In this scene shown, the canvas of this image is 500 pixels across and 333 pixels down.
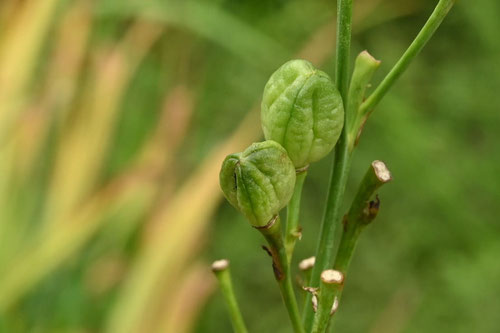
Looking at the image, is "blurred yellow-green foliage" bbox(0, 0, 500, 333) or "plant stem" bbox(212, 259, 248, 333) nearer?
"plant stem" bbox(212, 259, 248, 333)

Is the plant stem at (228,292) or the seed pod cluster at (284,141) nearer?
the seed pod cluster at (284,141)

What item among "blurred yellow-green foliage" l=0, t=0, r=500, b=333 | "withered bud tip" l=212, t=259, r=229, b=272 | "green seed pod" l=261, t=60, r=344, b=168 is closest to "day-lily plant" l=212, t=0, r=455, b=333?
"green seed pod" l=261, t=60, r=344, b=168

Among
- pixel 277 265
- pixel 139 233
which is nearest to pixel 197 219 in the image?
pixel 139 233

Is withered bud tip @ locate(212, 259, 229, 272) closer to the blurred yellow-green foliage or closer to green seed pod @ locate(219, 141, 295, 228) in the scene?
green seed pod @ locate(219, 141, 295, 228)

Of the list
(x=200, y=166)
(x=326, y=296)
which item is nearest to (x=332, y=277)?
(x=326, y=296)

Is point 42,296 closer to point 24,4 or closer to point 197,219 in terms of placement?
point 197,219

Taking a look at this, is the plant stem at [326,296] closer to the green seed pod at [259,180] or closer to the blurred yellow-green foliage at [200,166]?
the green seed pod at [259,180]

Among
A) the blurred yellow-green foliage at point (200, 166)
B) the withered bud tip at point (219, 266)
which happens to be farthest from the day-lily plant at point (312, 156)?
the blurred yellow-green foliage at point (200, 166)
